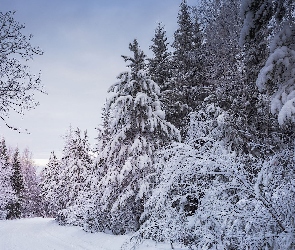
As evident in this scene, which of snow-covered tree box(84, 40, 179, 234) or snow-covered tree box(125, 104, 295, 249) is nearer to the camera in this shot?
snow-covered tree box(125, 104, 295, 249)

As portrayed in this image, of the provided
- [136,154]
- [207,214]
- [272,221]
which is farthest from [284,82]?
[136,154]

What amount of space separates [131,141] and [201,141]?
5612 millimetres

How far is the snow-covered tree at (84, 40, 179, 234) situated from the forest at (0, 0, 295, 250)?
2.5 inches

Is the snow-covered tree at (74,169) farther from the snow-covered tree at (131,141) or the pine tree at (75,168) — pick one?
the snow-covered tree at (131,141)

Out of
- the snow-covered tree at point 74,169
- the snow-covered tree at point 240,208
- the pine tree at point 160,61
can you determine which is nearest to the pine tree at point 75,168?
the snow-covered tree at point 74,169

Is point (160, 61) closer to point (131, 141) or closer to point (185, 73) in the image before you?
point (185, 73)

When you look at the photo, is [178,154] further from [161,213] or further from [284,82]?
[284,82]

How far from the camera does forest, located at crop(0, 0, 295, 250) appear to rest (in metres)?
4.84

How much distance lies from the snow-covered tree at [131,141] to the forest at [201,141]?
0.06 meters

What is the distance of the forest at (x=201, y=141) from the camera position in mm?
4844

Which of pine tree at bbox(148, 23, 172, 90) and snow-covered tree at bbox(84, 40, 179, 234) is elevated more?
pine tree at bbox(148, 23, 172, 90)

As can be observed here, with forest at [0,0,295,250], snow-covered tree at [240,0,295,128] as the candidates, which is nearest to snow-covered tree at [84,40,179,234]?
forest at [0,0,295,250]

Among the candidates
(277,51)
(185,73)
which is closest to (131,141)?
(185,73)

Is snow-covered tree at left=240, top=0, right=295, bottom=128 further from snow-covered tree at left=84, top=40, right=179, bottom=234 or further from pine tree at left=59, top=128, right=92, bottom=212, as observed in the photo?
pine tree at left=59, top=128, right=92, bottom=212
